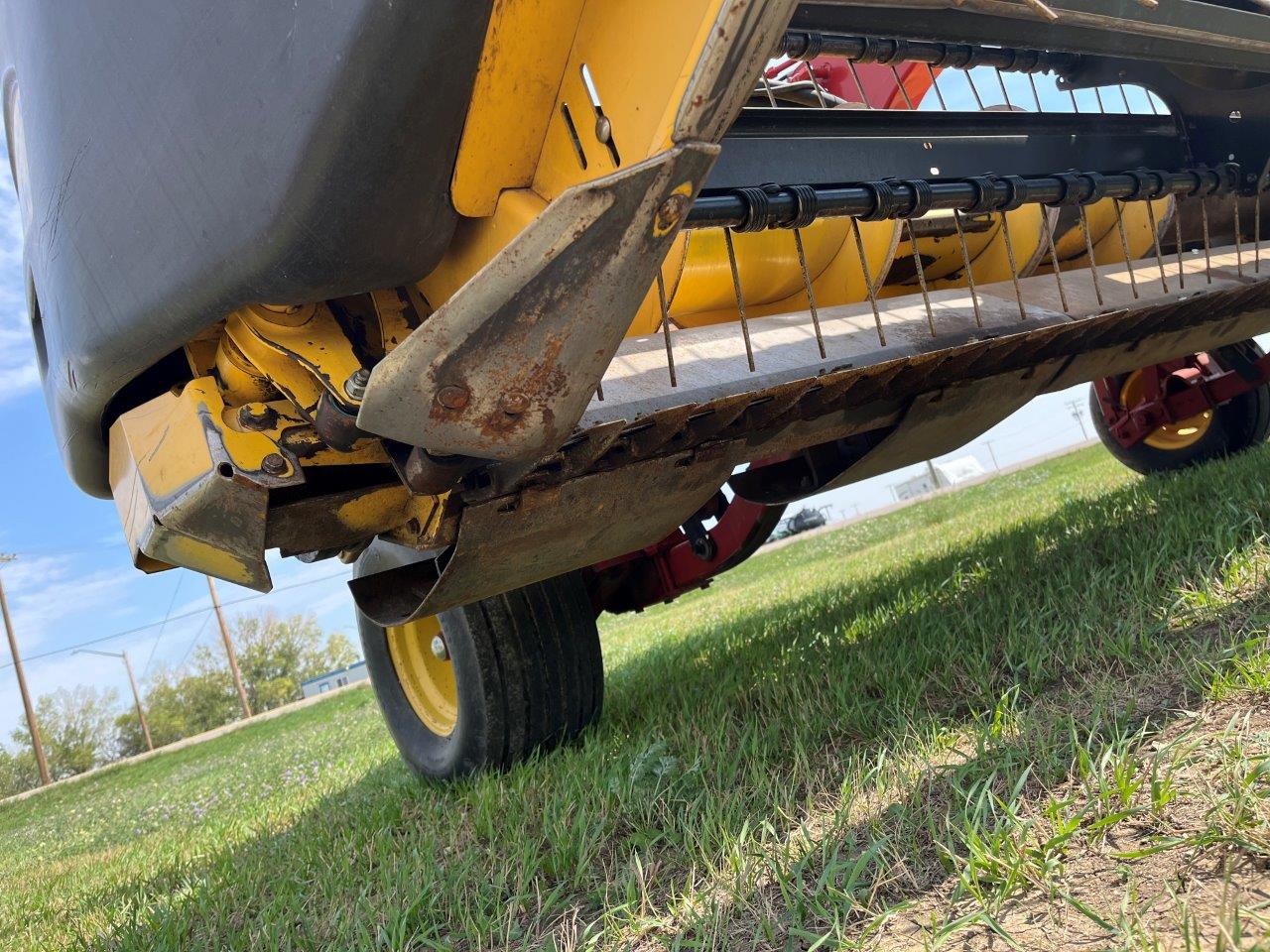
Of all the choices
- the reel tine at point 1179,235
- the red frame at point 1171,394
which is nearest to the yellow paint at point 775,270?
the reel tine at point 1179,235

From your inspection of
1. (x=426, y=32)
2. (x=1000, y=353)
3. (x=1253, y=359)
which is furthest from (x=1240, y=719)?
(x=1253, y=359)

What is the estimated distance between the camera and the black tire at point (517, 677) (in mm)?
2453

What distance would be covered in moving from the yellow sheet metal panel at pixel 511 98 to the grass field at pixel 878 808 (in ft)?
3.53

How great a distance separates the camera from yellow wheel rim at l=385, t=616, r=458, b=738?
2822mm

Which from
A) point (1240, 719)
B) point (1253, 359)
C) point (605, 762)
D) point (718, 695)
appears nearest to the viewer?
point (1240, 719)

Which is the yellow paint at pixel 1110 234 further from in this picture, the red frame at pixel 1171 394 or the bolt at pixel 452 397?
the bolt at pixel 452 397

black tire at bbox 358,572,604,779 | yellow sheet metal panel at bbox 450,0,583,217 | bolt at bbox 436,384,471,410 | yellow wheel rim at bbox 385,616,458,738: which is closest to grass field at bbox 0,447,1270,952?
black tire at bbox 358,572,604,779

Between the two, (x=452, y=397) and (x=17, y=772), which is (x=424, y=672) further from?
(x=17, y=772)

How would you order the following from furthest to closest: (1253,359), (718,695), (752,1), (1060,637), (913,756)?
(1253,359), (718,695), (1060,637), (913,756), (752,1)

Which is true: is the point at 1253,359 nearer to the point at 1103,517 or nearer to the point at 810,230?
the point at 1103,517

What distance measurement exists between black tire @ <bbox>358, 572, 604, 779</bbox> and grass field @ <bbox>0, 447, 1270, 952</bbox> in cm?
11

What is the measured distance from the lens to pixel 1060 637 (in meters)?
2.13

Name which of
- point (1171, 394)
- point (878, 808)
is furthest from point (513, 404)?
point (1171, 394)

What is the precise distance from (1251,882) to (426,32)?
1.36 metres
